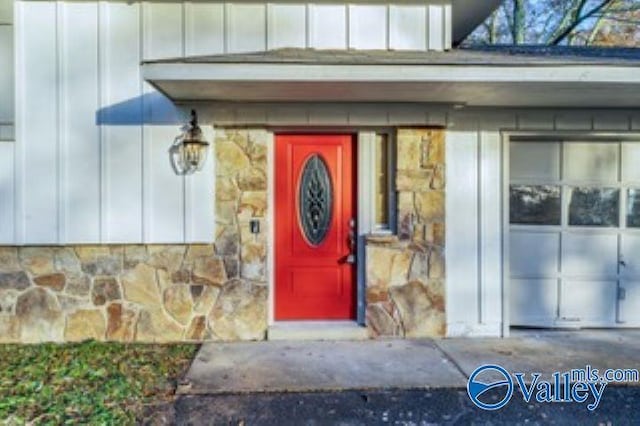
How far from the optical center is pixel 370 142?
5.17 meters

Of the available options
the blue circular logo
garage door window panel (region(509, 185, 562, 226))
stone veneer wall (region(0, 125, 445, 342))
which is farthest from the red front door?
garage door window panel (region(509, 185, 562, 226))

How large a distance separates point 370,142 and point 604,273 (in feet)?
10.2

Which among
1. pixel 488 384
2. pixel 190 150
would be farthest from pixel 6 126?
pixel 488 384

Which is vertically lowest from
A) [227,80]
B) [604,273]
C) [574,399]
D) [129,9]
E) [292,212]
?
[574,399]

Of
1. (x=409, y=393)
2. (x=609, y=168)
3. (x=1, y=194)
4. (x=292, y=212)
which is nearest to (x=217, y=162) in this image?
(x=292, y=212)

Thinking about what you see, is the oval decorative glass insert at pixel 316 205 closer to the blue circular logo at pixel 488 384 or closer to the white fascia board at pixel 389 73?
the white fascia board at pixel 389 73

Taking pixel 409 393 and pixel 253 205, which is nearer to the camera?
pixel 409 393

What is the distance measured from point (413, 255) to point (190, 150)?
2.59 meters

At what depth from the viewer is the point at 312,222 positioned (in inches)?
206

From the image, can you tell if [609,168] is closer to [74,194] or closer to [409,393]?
[409,393]

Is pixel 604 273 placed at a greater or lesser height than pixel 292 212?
lesser

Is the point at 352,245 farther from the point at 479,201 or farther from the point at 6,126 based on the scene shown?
the point at 6,126

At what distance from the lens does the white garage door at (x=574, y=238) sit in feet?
17.9

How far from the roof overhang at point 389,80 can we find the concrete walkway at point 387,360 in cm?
251
